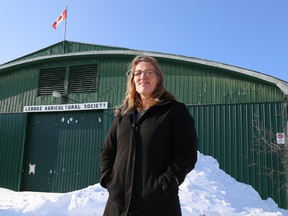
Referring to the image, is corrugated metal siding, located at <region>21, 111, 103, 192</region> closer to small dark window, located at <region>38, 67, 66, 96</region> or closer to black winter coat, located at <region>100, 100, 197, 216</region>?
small dark window, located at <region>38, 67, 66, 96</region>

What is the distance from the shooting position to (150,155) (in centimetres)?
215

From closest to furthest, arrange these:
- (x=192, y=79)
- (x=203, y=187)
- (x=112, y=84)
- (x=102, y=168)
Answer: (x=102, y=168) < (x=203, y=187) < (x=192, y=79) < (x=112, y=84)

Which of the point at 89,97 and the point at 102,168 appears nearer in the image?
the point at 102,168

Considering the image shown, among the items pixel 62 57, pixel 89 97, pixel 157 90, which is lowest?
pixel 157 90

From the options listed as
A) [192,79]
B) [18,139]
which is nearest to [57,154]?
[18,139]

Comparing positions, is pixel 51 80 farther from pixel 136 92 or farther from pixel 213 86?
pixel 136 92

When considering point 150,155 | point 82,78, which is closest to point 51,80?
point 82,78

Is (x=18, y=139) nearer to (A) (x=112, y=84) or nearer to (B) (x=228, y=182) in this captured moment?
(A) (x=112, y=84)

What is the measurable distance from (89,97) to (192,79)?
3.65 metres

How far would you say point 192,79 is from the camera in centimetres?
1027

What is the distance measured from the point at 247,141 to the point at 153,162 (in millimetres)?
7691

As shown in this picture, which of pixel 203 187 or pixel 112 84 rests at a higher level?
pixel 112 84

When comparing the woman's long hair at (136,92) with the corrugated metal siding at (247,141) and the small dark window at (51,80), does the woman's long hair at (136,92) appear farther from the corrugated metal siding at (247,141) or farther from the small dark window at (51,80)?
the small dark window at (51,80)

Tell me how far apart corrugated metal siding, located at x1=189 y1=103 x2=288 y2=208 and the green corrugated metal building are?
26mm
